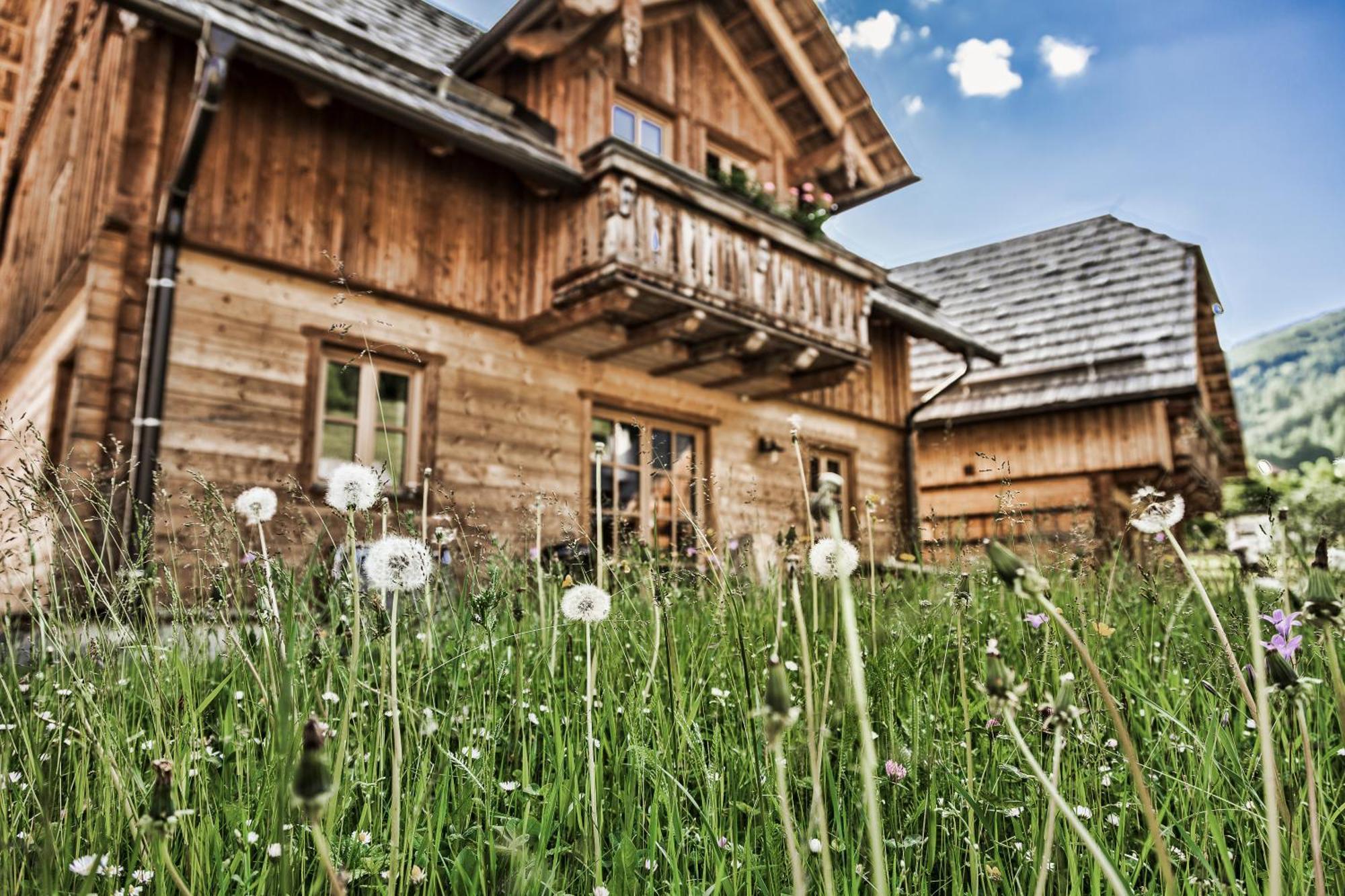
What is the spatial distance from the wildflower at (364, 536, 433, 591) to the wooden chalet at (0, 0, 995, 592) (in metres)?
2.85

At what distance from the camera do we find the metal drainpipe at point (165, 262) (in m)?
5.96

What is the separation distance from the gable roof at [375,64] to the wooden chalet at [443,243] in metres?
0.03

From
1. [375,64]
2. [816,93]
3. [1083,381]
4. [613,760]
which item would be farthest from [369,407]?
[1083,381]

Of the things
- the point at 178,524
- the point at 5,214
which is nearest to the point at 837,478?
the point at 178,524

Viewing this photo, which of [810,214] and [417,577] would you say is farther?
[810,214]

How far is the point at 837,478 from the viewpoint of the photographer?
0.78 metres

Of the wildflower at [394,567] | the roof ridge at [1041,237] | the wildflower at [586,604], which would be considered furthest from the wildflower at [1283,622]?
the roof ridge at [1041,237]

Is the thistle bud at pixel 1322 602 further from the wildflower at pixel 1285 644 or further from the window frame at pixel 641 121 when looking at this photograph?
the window frame at pixel 641 121

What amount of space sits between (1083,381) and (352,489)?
49.7 feet

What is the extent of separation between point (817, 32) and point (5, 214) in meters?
10.7

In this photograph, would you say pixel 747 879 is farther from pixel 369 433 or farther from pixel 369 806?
pixel 369 433

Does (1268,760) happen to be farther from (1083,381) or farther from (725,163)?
(1083,381)

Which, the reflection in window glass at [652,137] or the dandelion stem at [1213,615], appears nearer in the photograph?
the dandelion stem at [1213,615]

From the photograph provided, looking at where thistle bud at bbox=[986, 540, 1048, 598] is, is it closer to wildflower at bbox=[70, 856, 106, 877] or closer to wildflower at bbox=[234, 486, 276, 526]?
wildflower at bbox=[70, 856, 106, 877]
